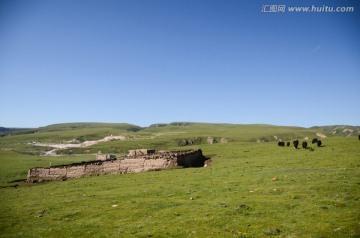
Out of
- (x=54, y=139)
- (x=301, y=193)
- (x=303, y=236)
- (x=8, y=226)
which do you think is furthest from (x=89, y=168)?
(x=54, y=139)

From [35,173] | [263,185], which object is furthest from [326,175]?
[35,173]

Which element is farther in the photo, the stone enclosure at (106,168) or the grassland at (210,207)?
the stone enclosure at (106,168)

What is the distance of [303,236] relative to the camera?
1512 centimetres

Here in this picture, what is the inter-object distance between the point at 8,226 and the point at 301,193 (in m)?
24.0

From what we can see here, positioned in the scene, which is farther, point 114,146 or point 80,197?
point 114,146

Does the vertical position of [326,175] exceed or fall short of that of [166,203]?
it exceeds it

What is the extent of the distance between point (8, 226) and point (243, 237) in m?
18.6

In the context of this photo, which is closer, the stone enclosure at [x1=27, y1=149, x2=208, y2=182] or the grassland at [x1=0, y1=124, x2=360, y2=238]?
the grassland at [x1=0, y1=124, x2=360, y2=238]

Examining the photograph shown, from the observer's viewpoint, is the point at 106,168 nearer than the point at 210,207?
No

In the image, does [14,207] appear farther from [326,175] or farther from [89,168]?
[326,175]

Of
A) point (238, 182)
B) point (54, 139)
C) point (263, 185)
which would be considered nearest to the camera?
point (263, 185)

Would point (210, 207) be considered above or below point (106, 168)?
above

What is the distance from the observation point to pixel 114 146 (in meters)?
124

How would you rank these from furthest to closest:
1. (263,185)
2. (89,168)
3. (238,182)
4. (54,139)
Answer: (54,139), (89,168), (238,182), (263,185)
